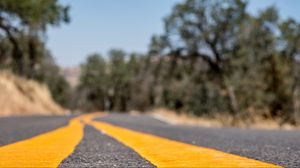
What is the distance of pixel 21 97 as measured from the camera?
78.7 ft

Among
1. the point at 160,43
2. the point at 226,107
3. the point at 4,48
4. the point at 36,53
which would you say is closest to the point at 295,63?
the point at 226,107

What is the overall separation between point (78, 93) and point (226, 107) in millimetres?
52520

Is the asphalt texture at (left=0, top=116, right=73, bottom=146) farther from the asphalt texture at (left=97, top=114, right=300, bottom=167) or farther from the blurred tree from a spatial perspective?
the blurred tree

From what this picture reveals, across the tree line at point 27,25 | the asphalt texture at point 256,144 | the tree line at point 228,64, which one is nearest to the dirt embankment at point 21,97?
the tree line at point 27,25

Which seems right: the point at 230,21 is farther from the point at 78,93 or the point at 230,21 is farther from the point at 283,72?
the point at 78,93

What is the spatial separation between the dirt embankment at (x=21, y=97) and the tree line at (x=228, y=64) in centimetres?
838

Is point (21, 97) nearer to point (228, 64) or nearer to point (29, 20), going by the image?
point (29, 20)

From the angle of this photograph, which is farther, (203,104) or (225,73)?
(203,104)

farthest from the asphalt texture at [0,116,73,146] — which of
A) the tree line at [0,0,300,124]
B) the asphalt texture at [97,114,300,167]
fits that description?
the tree line at [0,0,300,124]

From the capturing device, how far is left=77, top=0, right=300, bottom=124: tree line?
2859cm

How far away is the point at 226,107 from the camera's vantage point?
1298 inches

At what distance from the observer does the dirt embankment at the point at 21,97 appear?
2203cm

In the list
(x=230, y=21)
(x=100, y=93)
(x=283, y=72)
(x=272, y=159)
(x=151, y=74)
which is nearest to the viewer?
(x=272, y=159)

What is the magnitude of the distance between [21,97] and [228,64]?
12.9 metres
